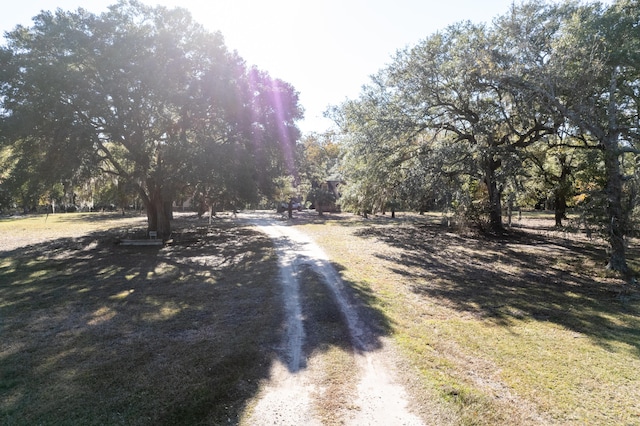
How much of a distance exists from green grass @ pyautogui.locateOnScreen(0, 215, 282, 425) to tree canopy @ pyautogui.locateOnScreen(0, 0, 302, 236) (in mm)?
4449

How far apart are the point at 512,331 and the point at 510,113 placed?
35.1 ft

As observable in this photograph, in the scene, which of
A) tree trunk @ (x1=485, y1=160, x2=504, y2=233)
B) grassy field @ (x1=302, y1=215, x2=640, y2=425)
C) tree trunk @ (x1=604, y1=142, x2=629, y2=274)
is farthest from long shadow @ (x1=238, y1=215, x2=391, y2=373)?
tree trunk @ (x1=485, y1=160, x2=504, y2=233)

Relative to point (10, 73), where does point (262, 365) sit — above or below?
below

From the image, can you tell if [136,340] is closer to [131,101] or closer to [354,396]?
[354,396]

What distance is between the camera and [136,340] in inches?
229

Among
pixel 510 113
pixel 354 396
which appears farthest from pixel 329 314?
pixel 510 113

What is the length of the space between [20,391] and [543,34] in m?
15.3

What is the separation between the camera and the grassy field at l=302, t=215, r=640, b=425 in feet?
13.3

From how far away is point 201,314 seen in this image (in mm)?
7098

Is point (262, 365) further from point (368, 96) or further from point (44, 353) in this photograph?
point (368, 96)

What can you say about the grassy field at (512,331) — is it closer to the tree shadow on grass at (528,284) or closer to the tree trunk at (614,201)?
the tree shadow on grass at (528,284)

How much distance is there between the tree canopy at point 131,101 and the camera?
520 inches

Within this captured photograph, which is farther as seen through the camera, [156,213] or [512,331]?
[156,213]

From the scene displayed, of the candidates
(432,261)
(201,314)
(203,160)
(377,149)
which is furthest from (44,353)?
(377,149)
